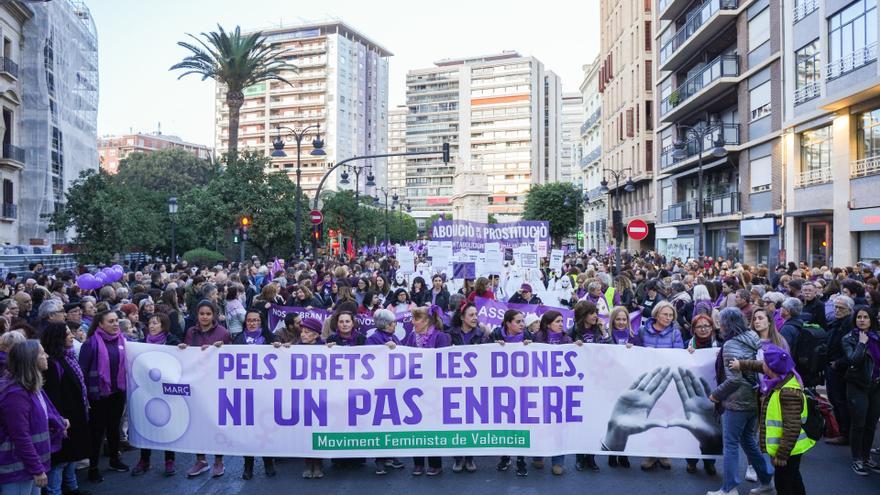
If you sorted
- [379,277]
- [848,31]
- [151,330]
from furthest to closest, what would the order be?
[848,31], [379,277], [151,330]

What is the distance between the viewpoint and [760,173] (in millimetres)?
31422

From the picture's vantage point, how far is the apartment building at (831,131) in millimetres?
21703

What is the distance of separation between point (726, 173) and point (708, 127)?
2626 millimetres

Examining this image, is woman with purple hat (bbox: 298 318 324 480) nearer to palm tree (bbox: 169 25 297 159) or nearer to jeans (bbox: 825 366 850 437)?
jeans (bbox: 825 366 850 437)

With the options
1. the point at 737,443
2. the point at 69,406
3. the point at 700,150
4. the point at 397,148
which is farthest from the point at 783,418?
the point at 397,148

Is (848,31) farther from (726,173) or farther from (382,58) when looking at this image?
(382,58)

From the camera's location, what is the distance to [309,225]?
3512 cm

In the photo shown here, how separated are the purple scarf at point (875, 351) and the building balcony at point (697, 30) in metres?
30.3

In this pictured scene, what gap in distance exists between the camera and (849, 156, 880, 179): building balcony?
2183 cm

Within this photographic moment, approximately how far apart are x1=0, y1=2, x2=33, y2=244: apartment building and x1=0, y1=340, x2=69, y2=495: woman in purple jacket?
111 feet

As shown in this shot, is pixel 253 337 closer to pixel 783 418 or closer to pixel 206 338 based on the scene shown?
pixel 206 338

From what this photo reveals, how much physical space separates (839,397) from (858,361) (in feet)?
4.24

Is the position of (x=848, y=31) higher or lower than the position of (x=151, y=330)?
higher

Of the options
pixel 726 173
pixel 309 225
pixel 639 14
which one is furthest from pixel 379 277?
pixel 639 14
